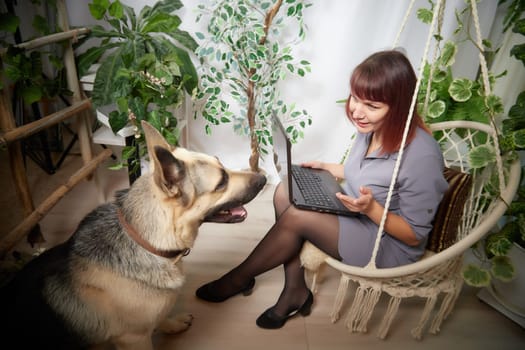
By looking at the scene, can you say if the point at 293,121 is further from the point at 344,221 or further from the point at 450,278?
the point at 450,278

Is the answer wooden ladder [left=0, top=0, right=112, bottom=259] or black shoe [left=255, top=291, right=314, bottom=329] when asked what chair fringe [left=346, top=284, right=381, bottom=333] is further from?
wooden ladder [left=0, top=0, right=112, bottom=259]

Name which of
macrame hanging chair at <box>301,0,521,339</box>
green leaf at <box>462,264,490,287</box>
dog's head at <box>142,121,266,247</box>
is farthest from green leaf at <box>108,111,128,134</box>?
green leaf at <box>462,264,490,287</box>

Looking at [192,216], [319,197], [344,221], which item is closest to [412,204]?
[344,221]

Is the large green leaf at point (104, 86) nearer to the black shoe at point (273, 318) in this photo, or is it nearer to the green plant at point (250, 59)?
the green plant at point (250, 59)

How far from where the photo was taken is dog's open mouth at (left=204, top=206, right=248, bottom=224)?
3.87 feet

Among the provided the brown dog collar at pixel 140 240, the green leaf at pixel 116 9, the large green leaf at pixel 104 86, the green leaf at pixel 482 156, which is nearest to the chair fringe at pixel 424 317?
the green leaf at pixel 482 156

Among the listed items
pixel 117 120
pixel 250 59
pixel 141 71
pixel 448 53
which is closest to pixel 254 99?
pixel 250 59

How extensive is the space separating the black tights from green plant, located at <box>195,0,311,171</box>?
79 cm

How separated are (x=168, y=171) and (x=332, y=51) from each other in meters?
1.77

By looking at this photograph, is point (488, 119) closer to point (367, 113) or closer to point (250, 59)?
point (367, 113)

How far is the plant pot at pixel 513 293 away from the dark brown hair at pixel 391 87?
0.93 meters

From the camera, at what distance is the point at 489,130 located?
1.43m

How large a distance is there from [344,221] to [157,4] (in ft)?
5.64

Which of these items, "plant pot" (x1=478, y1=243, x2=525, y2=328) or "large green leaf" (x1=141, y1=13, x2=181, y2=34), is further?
"large green leaf" (x1=141, y1=13, x2=181, y2=34)
